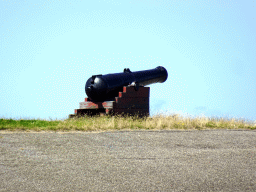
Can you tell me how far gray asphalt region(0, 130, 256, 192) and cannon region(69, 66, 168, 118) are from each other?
4590mm

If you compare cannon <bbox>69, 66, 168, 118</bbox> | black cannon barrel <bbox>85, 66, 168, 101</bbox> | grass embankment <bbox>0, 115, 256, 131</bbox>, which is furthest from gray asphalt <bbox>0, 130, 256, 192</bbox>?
black cannon barrel <bbox>85, 66, 168, 101</bbox>

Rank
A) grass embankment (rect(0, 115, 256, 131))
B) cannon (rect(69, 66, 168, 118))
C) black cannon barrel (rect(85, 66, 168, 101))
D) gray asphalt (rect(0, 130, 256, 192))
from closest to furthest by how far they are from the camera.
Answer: gray asphalt (rect(0, 130, 256, 192)) → grass embankment (rect(0, 115, 256, 131)) → cannon (rect(69, 66, 168, 118)) → black cannon barrel (rect(85, 66, 168, 101))

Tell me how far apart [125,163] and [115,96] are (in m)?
8.62

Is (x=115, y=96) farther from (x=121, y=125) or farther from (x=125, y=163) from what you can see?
(x=125, y=163)

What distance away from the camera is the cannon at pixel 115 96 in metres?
13.6

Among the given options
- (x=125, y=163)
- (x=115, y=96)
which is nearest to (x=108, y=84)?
(x=115, y=96)

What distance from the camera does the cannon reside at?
13594 millimetres

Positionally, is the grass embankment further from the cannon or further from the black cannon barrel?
the black cannon barrel

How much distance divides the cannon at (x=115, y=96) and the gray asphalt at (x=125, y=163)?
15.1 ft

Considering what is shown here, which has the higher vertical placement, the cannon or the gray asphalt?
the cannon

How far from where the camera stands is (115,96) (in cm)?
1447

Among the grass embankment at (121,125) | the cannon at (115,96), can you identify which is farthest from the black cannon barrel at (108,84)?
the grass embankment at (121,125)

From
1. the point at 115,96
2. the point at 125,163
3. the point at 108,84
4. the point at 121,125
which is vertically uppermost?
the point at 108,84

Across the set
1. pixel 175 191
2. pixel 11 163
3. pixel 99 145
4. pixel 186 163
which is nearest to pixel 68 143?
pixel 99 145
